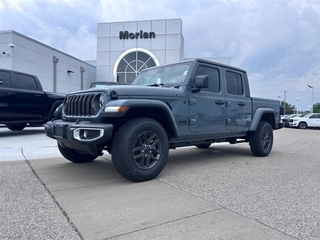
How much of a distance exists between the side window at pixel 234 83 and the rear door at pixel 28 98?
5.85 m

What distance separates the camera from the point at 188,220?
8.79ft

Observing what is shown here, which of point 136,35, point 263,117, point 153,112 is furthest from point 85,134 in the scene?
point 136,35

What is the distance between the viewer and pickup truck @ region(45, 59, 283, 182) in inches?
145

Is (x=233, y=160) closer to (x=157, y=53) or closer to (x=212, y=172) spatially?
(x=212, y=172)

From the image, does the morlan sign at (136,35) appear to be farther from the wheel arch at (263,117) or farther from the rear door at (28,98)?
the wheel arch at (263,117)

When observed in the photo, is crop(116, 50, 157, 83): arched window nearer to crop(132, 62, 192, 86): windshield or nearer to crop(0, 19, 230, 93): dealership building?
crop(0, 19, 230, 93): dealership building

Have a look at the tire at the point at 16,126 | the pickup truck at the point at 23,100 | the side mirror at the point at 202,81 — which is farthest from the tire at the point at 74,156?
the tire at the point at 16,126

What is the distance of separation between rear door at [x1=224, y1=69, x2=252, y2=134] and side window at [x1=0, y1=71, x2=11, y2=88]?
6.12 meters

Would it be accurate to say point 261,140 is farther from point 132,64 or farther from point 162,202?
point 132,64

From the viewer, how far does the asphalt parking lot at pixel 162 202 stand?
2.45m

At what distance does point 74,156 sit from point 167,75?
2295 millimetres

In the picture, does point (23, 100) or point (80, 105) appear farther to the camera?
point (23, 100)

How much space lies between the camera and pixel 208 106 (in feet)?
16.3

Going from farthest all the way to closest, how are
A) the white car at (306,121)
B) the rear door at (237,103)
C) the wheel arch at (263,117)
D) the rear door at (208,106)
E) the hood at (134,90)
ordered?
the white car at (306,121) → the wheel arch at (263,117) → the rear door at (237,103) → the rear door at (208,106) → the hood at (134,90)
